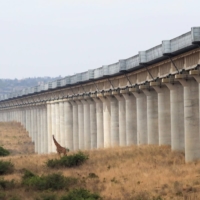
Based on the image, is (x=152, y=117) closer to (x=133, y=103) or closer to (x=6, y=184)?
(x=133, y=103)

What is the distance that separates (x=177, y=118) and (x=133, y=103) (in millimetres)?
17287

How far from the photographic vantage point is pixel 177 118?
4622 cm

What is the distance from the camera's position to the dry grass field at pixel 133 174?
1133 inches

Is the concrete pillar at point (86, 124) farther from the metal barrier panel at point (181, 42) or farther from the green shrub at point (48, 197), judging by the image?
the green shrub at point (48, 197)

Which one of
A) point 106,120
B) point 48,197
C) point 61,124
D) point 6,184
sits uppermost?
point 61,124

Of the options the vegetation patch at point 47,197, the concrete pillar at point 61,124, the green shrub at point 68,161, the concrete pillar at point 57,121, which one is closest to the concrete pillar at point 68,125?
the concrete pillar at point 61,124

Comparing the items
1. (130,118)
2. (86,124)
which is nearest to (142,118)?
(130,118)

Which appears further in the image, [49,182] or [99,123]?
[99,123]

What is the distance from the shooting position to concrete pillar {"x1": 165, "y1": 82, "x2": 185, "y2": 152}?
151 ft

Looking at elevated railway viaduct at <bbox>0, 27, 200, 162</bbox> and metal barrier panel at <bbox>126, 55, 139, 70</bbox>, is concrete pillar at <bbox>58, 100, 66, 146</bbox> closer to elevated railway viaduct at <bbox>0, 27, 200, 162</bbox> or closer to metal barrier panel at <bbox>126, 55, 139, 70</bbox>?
elevated railway viaduct at <bbox>0, 27, 200, 162</bbox>

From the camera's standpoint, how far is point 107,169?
38906mm

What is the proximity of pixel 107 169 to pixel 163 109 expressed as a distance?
13.6 metres

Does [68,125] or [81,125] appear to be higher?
[68,125]

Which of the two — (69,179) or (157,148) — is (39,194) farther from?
(157,148)
